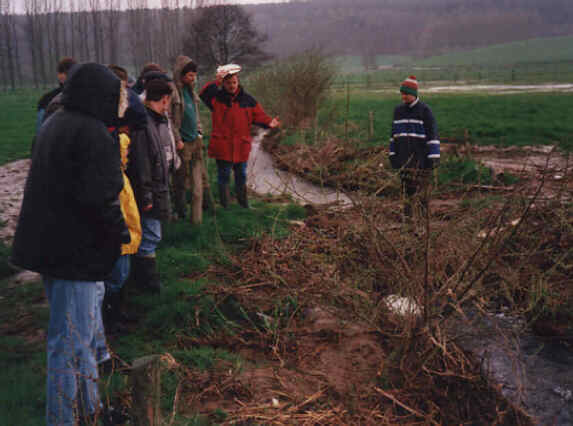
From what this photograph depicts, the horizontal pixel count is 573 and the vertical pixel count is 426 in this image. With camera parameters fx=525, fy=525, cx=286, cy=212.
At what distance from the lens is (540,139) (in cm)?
1492

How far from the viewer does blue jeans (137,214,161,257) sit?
16.0ft

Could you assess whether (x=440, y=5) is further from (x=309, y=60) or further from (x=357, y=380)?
(x=357, y=380)

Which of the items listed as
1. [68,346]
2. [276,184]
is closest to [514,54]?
[276,184]

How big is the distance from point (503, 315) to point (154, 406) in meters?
4.01

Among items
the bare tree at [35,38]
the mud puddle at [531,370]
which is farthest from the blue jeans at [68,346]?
the bare tree at [35,38]

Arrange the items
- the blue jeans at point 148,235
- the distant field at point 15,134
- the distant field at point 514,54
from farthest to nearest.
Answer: the distant field at point 514,54
the distant field at point 15,134
the blue jeans at point 148,235

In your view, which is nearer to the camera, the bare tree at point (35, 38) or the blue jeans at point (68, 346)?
→ the blue jeans at point (68, 346)

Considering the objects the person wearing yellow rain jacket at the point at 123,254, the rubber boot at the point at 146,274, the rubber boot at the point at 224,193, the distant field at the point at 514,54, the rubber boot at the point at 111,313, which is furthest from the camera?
the distant field at the point at 514,54

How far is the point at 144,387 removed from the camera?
94.0 inches

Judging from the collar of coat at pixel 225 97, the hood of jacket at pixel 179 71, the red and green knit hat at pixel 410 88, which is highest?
the hood of jacket at pixel 179 71

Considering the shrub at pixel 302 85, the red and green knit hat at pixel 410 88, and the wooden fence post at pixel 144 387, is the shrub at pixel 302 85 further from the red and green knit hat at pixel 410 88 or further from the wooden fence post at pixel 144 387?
the wooden fence post at pixel 144 387

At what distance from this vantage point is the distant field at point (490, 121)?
15.1 metres

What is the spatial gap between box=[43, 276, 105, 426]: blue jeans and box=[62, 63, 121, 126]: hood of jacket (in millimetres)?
944

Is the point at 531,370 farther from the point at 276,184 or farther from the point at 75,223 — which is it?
the point at 276,184
